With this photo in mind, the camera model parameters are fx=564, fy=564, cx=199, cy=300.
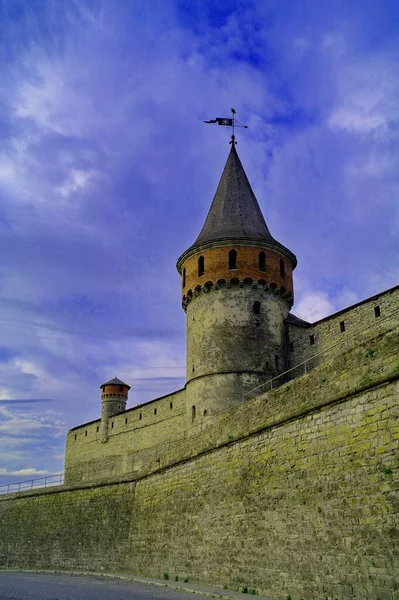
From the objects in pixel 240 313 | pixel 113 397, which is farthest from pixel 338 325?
pixel 113 397

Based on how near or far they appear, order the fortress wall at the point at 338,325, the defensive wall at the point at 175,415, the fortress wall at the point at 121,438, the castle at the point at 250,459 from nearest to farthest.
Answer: the castle at the point at 250,459, the fortress wall at the point at 338,325, the defensive wall at the point at 175,415, the fortress wall at the point at 121,438

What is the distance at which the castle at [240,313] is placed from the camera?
74.9 feet

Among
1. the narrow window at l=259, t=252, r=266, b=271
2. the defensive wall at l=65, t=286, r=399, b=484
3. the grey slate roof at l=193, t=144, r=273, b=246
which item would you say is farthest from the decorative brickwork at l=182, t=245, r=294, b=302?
the defensive wall at l=65, t=286, r=399, b=484

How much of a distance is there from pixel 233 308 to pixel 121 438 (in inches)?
660

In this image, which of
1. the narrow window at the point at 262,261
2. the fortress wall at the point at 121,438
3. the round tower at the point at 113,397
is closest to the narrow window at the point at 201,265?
the narrow window at the point at 262,261

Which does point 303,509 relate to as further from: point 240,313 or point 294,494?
point 240,313

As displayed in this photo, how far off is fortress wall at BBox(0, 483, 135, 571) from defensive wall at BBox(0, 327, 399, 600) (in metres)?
0.99

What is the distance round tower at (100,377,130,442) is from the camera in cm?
4119

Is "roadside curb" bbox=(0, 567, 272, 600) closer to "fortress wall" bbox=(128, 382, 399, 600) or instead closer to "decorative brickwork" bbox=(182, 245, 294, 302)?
"fortress wall" bbox=(128, 382, 399, 600)

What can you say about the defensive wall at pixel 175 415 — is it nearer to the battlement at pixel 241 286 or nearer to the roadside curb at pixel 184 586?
the battlement at pixel 241 286

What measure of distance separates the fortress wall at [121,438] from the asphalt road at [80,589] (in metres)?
6.84

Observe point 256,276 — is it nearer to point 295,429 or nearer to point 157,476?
point 157,476

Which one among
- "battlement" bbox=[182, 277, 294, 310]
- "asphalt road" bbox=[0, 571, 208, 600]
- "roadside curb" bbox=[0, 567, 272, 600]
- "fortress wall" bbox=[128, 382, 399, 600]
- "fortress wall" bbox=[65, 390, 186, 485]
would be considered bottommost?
"asphalt road" bbox=[0, 571, 208, 600]

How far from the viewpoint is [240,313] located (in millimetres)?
23922
